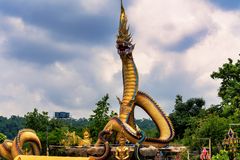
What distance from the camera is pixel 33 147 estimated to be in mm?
25453

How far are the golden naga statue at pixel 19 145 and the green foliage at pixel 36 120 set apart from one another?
33.1 metres

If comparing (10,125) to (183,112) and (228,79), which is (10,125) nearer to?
(183,112)

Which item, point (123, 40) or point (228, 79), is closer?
point (123, 40)

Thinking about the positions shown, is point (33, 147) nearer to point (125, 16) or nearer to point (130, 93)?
point (130, 93)

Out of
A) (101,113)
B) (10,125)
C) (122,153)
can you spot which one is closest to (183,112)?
(101,113)

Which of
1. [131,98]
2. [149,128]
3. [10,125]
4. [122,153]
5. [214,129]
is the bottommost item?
[122,153]

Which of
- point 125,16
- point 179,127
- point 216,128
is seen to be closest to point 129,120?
point 125,16

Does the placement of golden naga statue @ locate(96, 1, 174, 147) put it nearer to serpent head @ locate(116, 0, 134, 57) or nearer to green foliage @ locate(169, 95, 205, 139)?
serpent head @ locate(116, 0, 134, 57)

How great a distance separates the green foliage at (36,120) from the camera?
58406 mm

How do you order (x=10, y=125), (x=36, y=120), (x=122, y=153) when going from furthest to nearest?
(x=10, y=125), (x=36, y=120), (x=122, y=153)

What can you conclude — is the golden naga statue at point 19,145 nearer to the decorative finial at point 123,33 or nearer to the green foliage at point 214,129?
the decorative finial at point 123,33

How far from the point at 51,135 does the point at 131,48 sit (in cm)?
2629

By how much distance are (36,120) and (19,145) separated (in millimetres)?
35249

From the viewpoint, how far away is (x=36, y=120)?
194 feet
